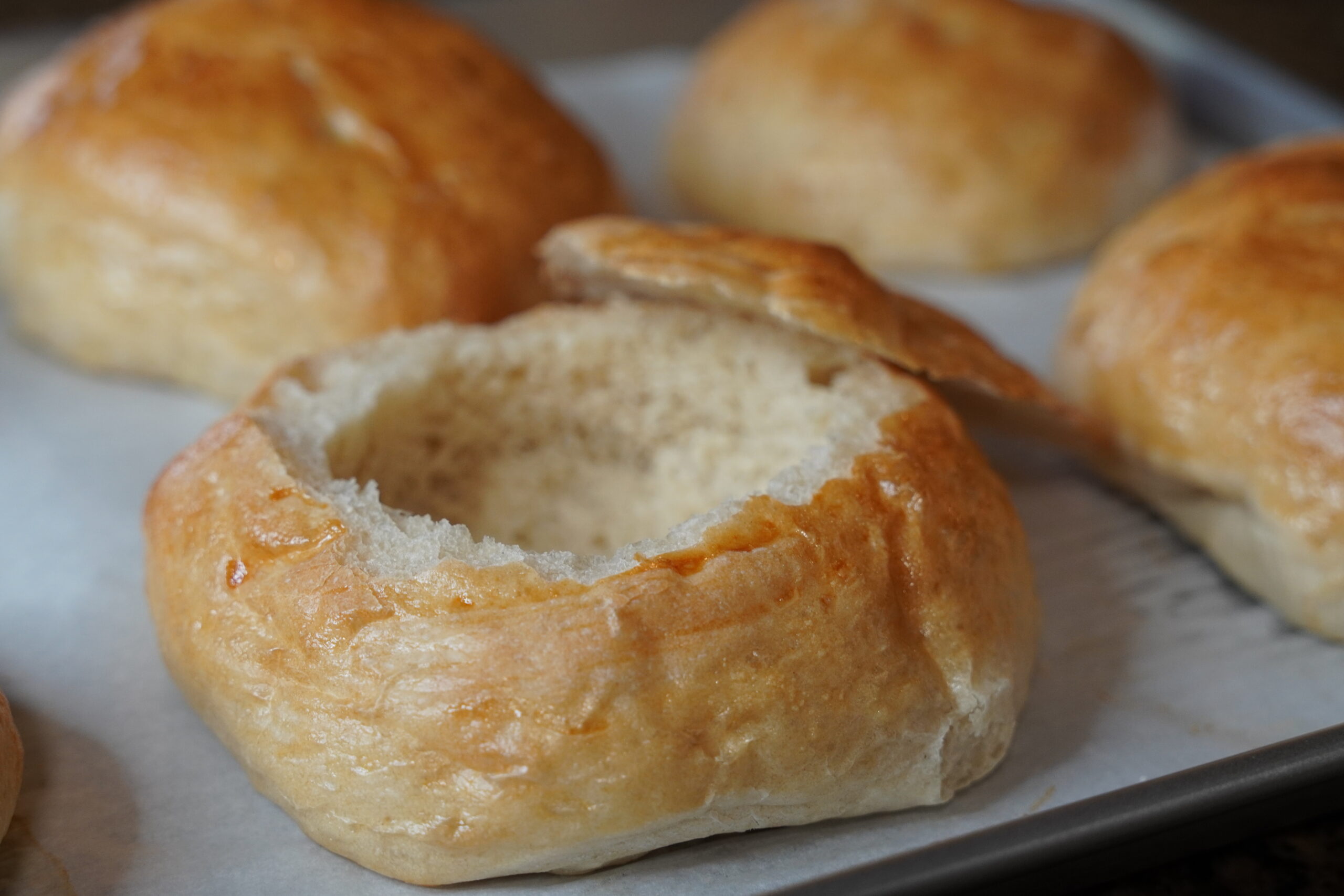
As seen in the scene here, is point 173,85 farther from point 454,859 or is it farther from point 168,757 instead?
point 454,859

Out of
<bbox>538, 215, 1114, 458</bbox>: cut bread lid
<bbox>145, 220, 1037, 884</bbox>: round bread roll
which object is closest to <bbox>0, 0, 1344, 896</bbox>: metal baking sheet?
<bbox>145, 220, 1037, 884</bbox>: round bread roll

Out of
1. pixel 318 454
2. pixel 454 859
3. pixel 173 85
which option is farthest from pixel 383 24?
pixel 454 859

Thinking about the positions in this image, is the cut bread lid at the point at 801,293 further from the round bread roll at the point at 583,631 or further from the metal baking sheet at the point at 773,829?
the metal baking sheet at the point at 773,829

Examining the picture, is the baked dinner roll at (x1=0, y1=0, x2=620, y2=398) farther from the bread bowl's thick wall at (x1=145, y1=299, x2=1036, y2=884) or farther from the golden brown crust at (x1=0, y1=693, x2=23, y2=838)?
the golden brown crust at (x1=0, y1=693, x2=23, y2=838)

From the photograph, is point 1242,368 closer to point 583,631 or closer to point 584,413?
point 584,413

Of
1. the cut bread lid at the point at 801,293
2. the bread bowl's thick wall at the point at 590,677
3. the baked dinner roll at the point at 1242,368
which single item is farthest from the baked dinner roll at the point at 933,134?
the bread bowl's thick wall at the point at 590,677

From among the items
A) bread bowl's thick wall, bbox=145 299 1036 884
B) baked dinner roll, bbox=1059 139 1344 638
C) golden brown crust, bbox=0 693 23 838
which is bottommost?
golden brown crust, bbox=0 693 23 838
